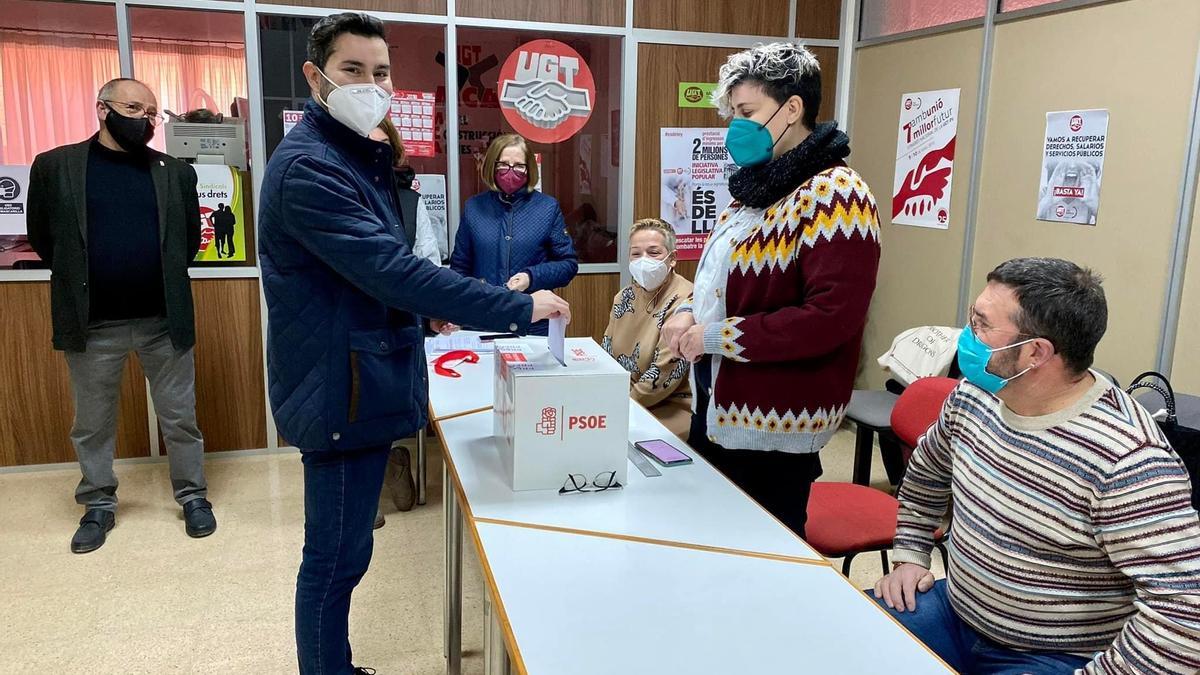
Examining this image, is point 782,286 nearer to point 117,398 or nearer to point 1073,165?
point 1073,165

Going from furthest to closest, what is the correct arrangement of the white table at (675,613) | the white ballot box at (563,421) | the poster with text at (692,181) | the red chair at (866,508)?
the poster with text at (692,181)
the red chair at (866,508)
the white ballot box at (563,421)
the white table at (675,613)

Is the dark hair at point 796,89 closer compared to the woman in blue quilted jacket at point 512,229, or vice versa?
the dark hair at point 796,89

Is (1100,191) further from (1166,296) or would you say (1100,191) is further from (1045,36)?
(1045,36)

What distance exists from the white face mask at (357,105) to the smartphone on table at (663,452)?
0.94m

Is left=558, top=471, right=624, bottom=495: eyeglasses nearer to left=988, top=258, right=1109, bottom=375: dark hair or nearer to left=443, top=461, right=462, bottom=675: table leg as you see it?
left=443, top=461, right=462, bottom=675: table leg

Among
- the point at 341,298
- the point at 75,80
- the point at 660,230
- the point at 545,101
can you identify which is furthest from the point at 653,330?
the point at 75,80

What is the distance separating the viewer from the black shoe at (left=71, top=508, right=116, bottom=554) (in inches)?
120

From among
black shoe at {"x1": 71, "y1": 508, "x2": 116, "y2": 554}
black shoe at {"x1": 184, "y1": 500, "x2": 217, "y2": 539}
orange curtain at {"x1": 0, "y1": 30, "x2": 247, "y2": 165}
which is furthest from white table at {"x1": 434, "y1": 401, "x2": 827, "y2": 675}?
orange curtain at {"x1": 0, "y1": 30, "x2": 247, "y2": 165}

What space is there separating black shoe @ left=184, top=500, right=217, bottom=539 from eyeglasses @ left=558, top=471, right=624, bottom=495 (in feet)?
6.80

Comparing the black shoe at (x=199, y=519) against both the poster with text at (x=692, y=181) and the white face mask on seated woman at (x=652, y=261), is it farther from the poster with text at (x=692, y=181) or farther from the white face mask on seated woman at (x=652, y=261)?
the poster with text at (x=692, y=181)

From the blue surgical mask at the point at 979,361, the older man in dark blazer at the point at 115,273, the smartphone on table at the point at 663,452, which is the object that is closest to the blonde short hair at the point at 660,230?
the smartphone on table at the point at 663,452

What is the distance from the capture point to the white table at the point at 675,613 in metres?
1.18

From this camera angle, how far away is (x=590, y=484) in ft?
5.79

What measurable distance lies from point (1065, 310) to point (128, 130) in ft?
9.81
